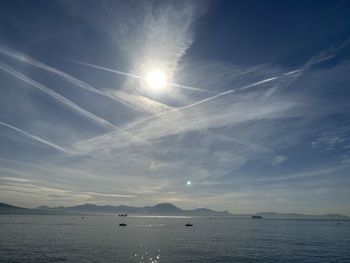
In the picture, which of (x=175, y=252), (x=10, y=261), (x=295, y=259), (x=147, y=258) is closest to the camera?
(x=10, y=261)

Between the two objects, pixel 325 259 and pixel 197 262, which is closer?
pixel 197 262

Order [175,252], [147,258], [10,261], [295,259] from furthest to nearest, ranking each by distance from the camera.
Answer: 1. [175,252]
2. [295,259]
3. [147,258]
4. [10,261]

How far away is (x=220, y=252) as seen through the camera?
102 metres

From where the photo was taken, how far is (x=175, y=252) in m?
99.8

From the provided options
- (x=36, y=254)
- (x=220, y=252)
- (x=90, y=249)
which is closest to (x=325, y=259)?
(x=220, y=252)

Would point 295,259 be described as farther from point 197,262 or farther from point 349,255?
point 197,262

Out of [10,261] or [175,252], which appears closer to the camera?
[10,261]

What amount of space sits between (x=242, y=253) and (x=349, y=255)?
116 ft

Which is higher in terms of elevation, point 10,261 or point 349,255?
point 349,255

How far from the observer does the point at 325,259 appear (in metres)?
94.8

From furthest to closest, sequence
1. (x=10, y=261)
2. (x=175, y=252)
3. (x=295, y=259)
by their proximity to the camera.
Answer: (x=175, y=252)
(x=295, y=259)
(x=10, y=261)

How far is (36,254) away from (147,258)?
3233 centimetres

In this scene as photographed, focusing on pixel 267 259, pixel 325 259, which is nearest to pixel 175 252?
pixel 267 259

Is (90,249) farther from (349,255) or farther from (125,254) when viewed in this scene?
(349,255)
